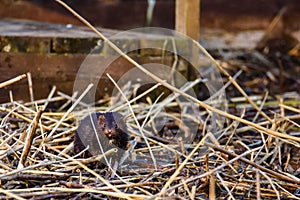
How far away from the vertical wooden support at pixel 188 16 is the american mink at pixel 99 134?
0.93 metres

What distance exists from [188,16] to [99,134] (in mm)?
1023

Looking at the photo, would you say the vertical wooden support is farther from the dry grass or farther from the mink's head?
the mink's head

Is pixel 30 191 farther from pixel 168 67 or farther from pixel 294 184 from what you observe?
pixel 168 67

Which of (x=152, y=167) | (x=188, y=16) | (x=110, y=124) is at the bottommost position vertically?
(x=152, y=167)

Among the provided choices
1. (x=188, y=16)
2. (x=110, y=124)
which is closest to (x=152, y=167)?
(x=110, y=124)

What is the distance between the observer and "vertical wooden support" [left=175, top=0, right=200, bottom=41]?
7.28ft

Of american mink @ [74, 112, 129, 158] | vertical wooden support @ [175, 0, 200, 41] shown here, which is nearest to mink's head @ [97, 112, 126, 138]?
american mink @ [74, 112, 129, 158]

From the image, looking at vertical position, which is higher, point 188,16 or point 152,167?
point 188,16

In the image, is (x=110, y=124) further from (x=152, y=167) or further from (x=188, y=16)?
(x=188, y=16)

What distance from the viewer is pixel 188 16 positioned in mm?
2225

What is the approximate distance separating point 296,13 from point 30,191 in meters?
2.92

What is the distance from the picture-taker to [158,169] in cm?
135

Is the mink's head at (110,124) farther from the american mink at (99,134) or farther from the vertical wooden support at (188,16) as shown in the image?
the vertical wooden support at (188,16)

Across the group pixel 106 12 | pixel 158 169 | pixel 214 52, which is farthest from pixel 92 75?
pixel 106 12
